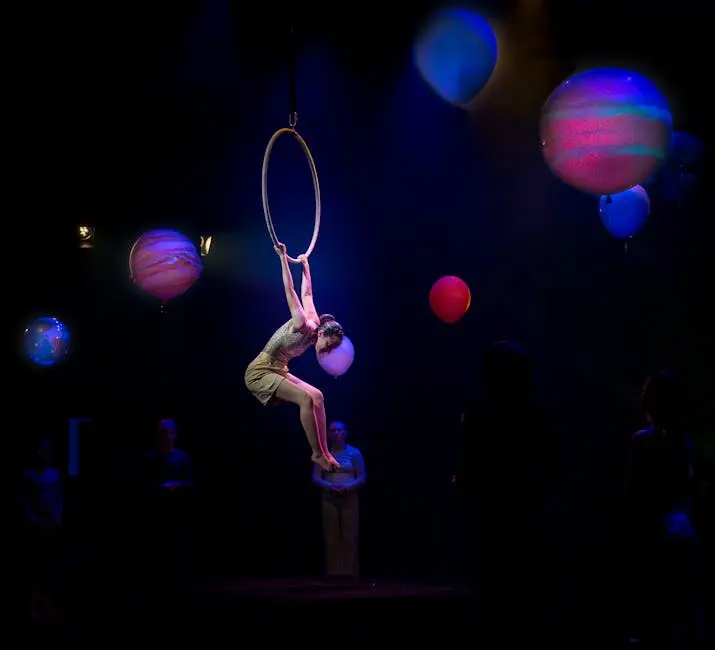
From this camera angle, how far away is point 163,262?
224 inches

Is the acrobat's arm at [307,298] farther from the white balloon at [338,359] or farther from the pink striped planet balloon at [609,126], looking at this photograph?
the pink striped planet balloon at [609,126]

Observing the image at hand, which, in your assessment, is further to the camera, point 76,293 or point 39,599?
point 76,293

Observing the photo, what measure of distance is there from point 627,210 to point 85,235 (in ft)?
15.6

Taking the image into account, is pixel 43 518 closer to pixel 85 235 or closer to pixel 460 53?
pixel 85 235

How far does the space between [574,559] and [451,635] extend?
415 cm

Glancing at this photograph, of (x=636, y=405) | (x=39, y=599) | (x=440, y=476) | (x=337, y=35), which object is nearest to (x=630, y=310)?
(x=636, y=405)

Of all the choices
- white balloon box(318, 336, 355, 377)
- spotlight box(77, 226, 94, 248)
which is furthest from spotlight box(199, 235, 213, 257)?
white balloon box(318, 336, 355, 377)

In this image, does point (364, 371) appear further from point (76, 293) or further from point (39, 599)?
point (39, 599)

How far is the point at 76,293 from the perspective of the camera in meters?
8.00

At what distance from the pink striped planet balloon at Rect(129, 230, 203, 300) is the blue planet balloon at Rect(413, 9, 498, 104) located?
2.18 meters

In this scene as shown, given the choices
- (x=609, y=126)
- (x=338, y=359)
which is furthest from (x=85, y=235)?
(x=609, y=126)

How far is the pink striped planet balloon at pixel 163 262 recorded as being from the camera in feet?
18.7

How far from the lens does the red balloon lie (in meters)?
6.98

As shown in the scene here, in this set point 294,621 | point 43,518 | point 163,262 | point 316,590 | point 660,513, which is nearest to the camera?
point 294,621
